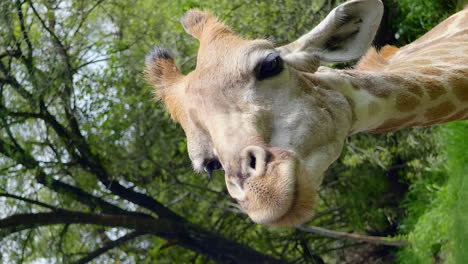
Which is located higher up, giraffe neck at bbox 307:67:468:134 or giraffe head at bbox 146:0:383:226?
giraffe head at bbox 146:0:383:226

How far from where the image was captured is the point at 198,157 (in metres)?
2.46

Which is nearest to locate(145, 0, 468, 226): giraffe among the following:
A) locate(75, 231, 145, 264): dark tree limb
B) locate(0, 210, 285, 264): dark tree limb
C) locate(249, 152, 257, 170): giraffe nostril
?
locate(249, 152, 257, 170): giraffe nostril

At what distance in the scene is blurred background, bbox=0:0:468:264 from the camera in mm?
6387

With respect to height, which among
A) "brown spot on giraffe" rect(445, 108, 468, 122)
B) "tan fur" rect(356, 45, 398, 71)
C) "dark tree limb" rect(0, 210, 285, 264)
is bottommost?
"dark tree limb" rect(0, 210, 285, 264)

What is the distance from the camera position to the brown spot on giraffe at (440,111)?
2867mm

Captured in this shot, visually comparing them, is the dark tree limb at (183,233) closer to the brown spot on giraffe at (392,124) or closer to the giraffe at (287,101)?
the giraffe at (287,101)

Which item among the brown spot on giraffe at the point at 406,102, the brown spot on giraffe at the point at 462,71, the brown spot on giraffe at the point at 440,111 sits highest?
the brown spot on giraffe at the point at 406,102

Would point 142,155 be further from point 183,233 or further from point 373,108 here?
point 373,108

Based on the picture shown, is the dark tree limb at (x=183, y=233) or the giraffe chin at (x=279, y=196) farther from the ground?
the giraffe chin at (x=279, y=196)

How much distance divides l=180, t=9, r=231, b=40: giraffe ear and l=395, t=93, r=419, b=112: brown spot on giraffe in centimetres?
75

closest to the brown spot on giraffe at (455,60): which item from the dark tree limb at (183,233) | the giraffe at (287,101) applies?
the giraffe at (287,101)

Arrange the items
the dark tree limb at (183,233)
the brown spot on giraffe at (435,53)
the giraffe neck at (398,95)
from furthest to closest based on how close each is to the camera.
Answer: the dark tree limb at (183,233), the brown spot on giraffe at (435,53), the giraffe neck at (398,95)

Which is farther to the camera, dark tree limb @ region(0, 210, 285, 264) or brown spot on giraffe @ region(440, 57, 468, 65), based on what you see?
dark tree limb @ region(0, 210, 285, 264)

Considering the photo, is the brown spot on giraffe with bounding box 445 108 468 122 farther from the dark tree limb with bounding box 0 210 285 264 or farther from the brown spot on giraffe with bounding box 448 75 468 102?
the dark tree limb with bounding box 0 210 285 264
